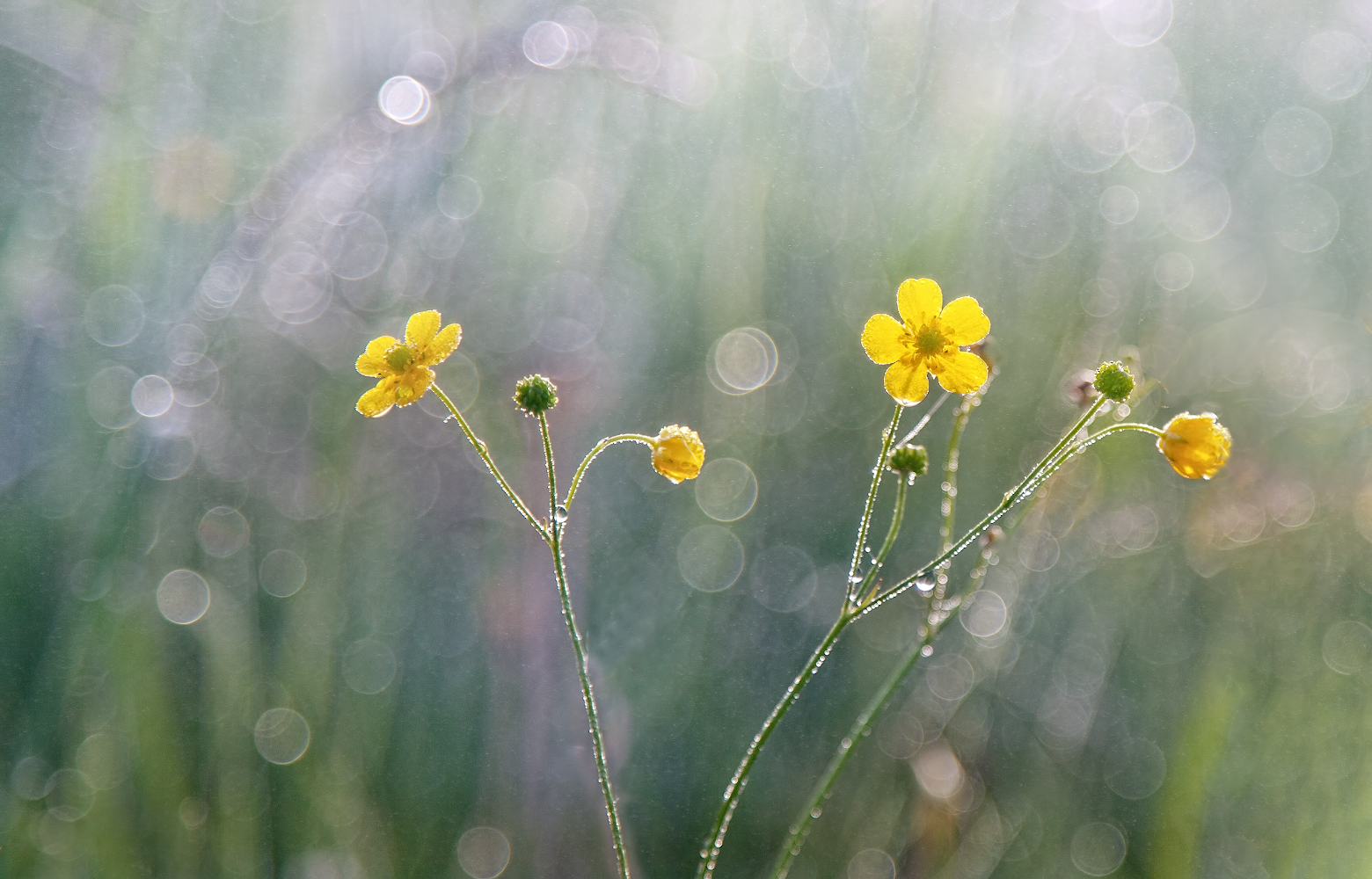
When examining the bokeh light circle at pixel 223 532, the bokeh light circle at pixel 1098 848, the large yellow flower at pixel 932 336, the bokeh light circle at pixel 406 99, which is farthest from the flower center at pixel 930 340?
the bokeh light circle at pixel 406 99

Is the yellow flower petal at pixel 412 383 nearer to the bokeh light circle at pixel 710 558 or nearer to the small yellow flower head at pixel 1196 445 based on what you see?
the small yellow flower head at pixel 1196 445

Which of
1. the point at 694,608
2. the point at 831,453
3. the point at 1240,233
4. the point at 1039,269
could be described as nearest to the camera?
the point at 694,608

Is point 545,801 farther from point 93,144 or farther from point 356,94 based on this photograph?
point 93,144

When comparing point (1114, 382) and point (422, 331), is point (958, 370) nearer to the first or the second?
point (1114, 382)

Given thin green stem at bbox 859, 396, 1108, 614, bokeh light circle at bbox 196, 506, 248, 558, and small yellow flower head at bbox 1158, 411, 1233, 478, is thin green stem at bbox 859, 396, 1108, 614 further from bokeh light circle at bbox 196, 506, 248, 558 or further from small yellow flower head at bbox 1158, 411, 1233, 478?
bokeh light circle at bbox 196, 506, 248, 558

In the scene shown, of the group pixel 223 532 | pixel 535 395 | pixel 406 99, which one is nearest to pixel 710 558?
pixel 223 532

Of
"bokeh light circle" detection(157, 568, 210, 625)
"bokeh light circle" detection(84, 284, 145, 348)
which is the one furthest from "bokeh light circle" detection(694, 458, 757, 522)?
"bokeh light circle" detection(84, 284, 145, 348)

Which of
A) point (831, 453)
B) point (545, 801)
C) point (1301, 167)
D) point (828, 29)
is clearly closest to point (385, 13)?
point (828, 29)
